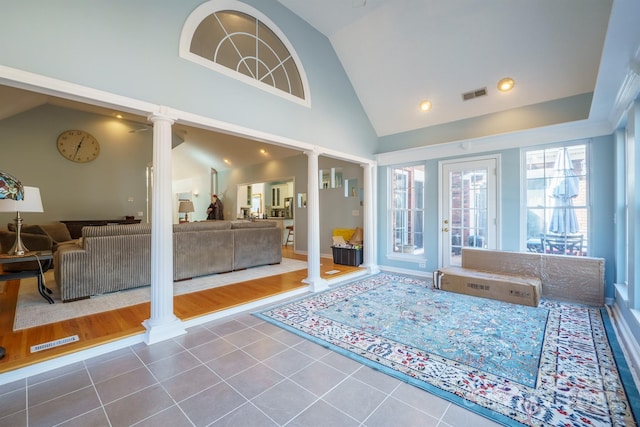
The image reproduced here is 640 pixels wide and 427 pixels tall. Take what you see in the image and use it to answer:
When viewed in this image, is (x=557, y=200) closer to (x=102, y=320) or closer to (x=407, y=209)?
(x=407, y=209)

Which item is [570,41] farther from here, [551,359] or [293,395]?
[293,395]

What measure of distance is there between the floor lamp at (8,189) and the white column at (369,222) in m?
4.67

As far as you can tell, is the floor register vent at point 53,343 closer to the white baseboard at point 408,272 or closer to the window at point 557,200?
the white baseboard at point 408,272

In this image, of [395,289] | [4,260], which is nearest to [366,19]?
[395,289]

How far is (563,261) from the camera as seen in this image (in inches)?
144

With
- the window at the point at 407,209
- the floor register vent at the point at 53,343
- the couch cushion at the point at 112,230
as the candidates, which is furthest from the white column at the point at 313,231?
Answer: the floor register vent at the point at 53,343

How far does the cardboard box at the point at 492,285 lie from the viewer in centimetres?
354

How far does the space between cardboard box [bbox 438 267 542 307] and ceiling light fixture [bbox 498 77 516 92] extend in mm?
2689

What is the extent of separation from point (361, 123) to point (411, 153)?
1106mm

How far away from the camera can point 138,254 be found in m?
3.98

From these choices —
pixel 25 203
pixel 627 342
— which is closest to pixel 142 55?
pixel 25 203

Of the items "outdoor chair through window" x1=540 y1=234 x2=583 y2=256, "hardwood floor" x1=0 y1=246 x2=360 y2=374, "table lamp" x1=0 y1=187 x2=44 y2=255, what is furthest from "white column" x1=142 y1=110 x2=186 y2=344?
"outdoor chair through window" x1=540 y1=234 x2=583 y2=256

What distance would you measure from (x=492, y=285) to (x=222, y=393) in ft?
11.7

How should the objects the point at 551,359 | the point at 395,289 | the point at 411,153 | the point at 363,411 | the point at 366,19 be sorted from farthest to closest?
the point at 411,153 < the point at 395,289 < the point at 366,19 < the point at 551,359 < the point at 363,411
